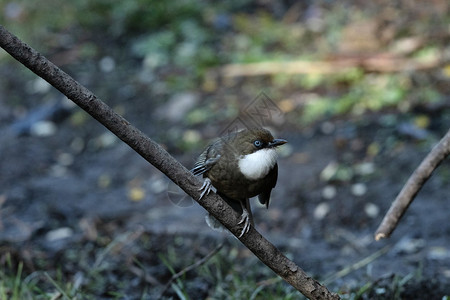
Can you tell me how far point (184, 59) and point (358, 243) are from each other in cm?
404

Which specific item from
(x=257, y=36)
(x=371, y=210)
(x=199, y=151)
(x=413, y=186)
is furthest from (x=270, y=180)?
(x=257, y=36)

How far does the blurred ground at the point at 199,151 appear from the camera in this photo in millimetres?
4078

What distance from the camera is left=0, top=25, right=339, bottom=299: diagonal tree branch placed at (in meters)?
2.05

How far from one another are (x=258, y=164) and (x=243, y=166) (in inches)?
2.6

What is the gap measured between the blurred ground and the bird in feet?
0.32

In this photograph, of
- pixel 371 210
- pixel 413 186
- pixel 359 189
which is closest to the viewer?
pixel 413 186

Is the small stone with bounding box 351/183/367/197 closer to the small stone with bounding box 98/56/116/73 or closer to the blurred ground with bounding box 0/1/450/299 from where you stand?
the blurred ground with bounding box 0/1/450/299

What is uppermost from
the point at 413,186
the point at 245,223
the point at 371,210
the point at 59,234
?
the point at 59,234

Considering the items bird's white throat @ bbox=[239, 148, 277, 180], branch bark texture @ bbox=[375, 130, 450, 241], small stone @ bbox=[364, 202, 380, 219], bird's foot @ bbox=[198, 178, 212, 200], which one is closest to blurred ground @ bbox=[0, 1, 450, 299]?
small stone @ bbox=[364, 202, 380, 219]

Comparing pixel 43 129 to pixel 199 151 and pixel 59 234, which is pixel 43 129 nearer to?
pixel 199 151

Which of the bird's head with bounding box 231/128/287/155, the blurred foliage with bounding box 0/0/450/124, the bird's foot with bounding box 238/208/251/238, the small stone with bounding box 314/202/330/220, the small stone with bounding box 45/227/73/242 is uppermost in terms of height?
the blurred foliage with bounding box 0/0/450/124

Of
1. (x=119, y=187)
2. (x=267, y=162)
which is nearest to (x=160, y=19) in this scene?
(x=119, y=187)

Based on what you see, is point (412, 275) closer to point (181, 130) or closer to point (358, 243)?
point (358, 243)

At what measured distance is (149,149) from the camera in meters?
2.20
